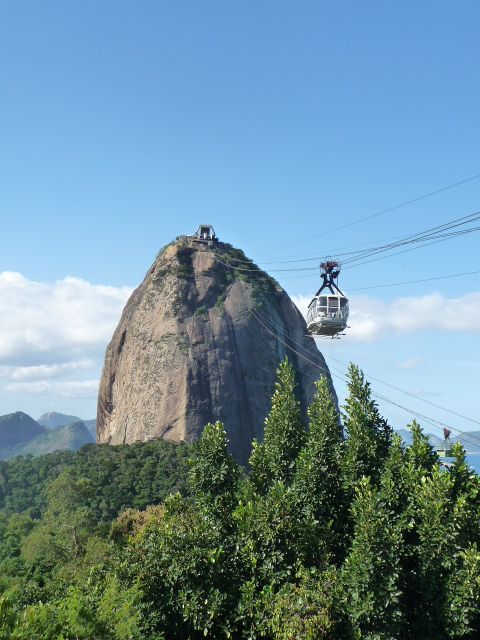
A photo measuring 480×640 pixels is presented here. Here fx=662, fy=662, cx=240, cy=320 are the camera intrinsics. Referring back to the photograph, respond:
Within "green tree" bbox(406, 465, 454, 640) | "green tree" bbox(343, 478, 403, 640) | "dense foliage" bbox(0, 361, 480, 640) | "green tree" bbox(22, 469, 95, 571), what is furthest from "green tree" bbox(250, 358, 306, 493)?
"green tree" bbox(22, 469, 95, 571)

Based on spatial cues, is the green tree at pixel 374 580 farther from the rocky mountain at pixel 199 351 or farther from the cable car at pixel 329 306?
the rocky mountain at pixel 199 351

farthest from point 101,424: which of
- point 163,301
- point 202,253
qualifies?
point 202,253

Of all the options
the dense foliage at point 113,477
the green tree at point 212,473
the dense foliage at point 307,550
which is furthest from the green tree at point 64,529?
the dense foliage at point 307,550

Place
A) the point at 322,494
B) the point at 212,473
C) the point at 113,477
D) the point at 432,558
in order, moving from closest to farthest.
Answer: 1. the point at 432,558
2. the point at 322,494
3. the point at 212,473
4. the point at 113,477

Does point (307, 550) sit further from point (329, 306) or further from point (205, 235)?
point (205, 235)

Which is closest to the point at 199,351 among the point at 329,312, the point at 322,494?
the point at 329,312

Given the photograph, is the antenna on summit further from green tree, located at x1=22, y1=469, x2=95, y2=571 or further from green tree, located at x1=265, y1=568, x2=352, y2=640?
green tree, located at x1=265, y1=568, x2=352, y2=640
